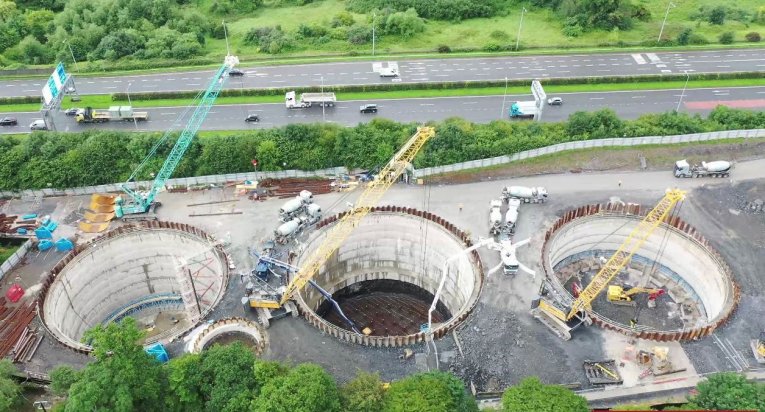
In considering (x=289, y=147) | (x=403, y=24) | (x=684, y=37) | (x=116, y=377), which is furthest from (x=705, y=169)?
(x=116, y=377)

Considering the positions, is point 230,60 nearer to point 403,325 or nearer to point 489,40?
point 403,325

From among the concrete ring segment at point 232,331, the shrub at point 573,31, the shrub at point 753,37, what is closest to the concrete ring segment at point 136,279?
the concrete ring segment at point 232,331

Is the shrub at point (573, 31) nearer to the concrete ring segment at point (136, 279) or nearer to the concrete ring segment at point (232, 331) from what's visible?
the concrete ring segment at point (136, 279)

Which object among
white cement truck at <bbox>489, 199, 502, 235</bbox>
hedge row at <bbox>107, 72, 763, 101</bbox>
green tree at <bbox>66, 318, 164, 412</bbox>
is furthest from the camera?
hedge row at <bbox>107, 72, 763, 101</bbox>

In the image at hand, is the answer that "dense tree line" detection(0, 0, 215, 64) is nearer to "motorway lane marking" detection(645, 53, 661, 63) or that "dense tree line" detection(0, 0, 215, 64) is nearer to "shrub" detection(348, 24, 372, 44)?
"shrub" detection(348, 24, 372, 44)

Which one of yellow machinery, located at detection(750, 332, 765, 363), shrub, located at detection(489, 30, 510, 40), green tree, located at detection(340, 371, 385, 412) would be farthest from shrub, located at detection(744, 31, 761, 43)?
green tree, located at detection(340, 371, 385, 412)

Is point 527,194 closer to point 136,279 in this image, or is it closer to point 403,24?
point 136,279
